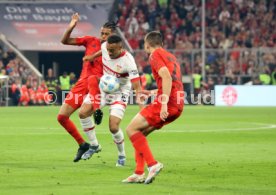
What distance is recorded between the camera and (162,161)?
1630 centimetres

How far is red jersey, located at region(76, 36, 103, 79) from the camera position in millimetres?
16500

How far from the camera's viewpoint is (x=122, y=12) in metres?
50.7

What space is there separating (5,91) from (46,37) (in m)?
4.65

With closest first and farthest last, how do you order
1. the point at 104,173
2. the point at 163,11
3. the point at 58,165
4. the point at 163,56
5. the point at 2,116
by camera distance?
the point at 163,56 < the point at 104,173 < the point at 58,165 < the point at 2,116 < the point at 163,11

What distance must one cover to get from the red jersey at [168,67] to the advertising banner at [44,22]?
115 ft

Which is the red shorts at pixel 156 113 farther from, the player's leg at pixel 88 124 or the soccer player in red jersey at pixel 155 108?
the player's leg at pixel 88 124

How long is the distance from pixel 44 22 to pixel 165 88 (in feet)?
120

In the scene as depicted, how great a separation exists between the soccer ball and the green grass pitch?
1280 millimetres

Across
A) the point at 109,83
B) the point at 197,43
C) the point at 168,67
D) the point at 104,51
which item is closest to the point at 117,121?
the point at 109,83

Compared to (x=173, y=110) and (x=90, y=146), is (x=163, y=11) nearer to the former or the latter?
(x=90, y=146)

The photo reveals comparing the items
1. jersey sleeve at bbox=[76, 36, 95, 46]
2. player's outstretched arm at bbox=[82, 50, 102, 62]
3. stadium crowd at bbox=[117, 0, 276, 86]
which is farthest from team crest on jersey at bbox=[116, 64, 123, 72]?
stadium crowd at bbox=[117, 0, 276, 86]

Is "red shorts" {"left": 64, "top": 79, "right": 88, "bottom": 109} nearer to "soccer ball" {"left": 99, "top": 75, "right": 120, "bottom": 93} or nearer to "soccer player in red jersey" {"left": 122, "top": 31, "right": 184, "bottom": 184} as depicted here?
"soccer ball" {"left": 99, "top": 75, "right": 120, "bottom": 93}

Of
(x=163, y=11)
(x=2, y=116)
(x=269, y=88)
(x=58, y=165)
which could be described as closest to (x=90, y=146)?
(x=58, y=165)

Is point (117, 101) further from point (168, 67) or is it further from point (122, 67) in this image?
point (168, 67)
